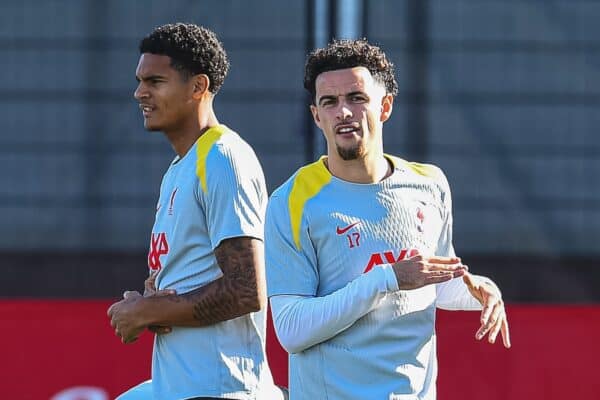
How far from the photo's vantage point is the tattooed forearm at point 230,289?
3062 mm

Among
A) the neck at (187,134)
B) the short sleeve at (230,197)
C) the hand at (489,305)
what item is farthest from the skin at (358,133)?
the neck at (187,134)

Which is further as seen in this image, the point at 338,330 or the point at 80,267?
the point at 80,267

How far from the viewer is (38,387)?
17.4 ft

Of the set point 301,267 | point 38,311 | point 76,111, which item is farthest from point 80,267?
point 301,267

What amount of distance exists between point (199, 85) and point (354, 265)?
758 mm

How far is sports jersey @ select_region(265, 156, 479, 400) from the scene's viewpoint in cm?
287

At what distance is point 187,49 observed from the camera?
336cm

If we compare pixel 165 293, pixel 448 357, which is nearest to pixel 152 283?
pixel 165 293

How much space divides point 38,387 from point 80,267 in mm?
559

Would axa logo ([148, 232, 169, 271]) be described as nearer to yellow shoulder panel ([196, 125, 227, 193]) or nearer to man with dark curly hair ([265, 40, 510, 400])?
yellow shoulder panel ([196, 125, 227, 193])

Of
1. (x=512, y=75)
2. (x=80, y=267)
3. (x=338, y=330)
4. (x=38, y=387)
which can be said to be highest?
(x=512, y=75)

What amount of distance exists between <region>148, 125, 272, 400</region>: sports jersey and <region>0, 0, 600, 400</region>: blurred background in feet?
7.63

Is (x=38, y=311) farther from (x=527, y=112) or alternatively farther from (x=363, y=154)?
(x=363, y=154)

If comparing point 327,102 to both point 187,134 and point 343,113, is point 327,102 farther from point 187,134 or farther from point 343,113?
point 187,134
